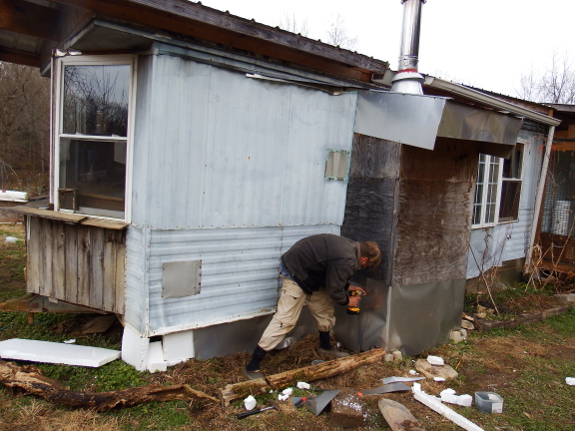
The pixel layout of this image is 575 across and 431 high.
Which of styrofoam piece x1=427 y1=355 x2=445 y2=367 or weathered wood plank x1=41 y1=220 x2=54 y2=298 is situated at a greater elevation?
weathered wood plank x1=41 y1=220 x2=54 y2=298

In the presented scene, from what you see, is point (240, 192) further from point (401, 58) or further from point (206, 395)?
point (401, 58)

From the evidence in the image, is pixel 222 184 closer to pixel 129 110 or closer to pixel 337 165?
pixel 129 110

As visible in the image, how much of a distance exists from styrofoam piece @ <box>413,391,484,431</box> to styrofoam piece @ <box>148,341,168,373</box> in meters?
2.45

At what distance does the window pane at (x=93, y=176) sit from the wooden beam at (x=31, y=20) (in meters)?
1.35

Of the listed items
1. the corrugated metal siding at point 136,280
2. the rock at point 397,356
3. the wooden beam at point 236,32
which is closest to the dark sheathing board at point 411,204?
the rock at point 397,356

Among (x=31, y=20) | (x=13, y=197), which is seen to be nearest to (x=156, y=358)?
(x=13, y=197)

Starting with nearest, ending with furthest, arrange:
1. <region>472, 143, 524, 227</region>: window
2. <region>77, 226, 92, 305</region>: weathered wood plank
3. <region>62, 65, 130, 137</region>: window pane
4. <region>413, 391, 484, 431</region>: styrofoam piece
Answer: <region>413, 391, 484, 431</region>: styrofoam piece → <region>62, 65, 130, 137</region>: window pane → <region>77, 226, 92, 305</region>: weathered wood plank → <region>472, 143, 524, 227</region>: window

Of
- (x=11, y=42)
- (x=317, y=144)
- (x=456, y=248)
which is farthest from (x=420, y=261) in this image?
(x=11, y=42)

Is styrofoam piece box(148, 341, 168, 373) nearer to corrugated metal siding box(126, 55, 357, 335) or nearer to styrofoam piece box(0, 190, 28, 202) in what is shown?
corrugated metal siding box(126, 55, 357, 335)

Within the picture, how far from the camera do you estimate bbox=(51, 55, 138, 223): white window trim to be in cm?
411

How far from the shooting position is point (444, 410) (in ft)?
12.7

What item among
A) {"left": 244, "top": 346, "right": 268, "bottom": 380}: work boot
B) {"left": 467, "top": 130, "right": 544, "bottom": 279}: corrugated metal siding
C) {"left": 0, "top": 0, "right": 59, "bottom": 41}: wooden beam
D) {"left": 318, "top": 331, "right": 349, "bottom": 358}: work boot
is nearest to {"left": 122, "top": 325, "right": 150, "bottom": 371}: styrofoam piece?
{"left": 244, "top": 346, "right": 268, "bottom": 380}: work boot

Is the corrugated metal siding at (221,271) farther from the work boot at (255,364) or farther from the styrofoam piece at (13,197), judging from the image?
the styrofoam piece at (13,197)

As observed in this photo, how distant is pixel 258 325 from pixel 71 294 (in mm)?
2063
